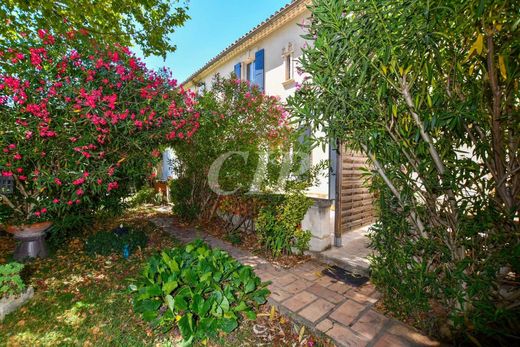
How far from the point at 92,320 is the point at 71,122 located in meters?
2.83

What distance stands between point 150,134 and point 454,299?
16.0 ft

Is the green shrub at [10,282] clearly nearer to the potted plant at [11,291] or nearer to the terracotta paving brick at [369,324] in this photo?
the potted plant at [11,291]

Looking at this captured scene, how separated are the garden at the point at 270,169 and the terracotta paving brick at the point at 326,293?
1.93ft

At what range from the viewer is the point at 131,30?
22.4 ft

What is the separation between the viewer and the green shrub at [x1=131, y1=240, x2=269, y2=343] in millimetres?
2410

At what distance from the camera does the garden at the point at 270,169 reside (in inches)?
70.4

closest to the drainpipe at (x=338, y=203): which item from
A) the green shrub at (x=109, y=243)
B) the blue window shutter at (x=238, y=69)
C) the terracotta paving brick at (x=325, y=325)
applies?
the terracotta paving brick at (x=325, y=325)

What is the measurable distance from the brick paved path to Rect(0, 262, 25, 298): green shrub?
316 cm

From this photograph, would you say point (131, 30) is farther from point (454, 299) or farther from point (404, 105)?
point (454, 299)

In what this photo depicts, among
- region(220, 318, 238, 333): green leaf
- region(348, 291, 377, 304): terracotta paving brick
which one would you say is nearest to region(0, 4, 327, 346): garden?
region(220, 318, 238, 333): green leaf

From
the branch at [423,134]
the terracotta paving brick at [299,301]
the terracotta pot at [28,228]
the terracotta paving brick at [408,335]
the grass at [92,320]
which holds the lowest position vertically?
the grass at [92,320]

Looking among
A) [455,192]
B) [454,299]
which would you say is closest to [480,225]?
[455,192]

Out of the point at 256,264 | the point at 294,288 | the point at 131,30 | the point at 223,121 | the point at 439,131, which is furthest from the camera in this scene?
the point at 131,30

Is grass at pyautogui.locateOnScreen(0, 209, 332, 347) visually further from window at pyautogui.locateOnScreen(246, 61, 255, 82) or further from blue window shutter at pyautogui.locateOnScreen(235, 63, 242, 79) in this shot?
blue window shutter at pyautogui.locateOnScreen(235, 63, 242, 79)
